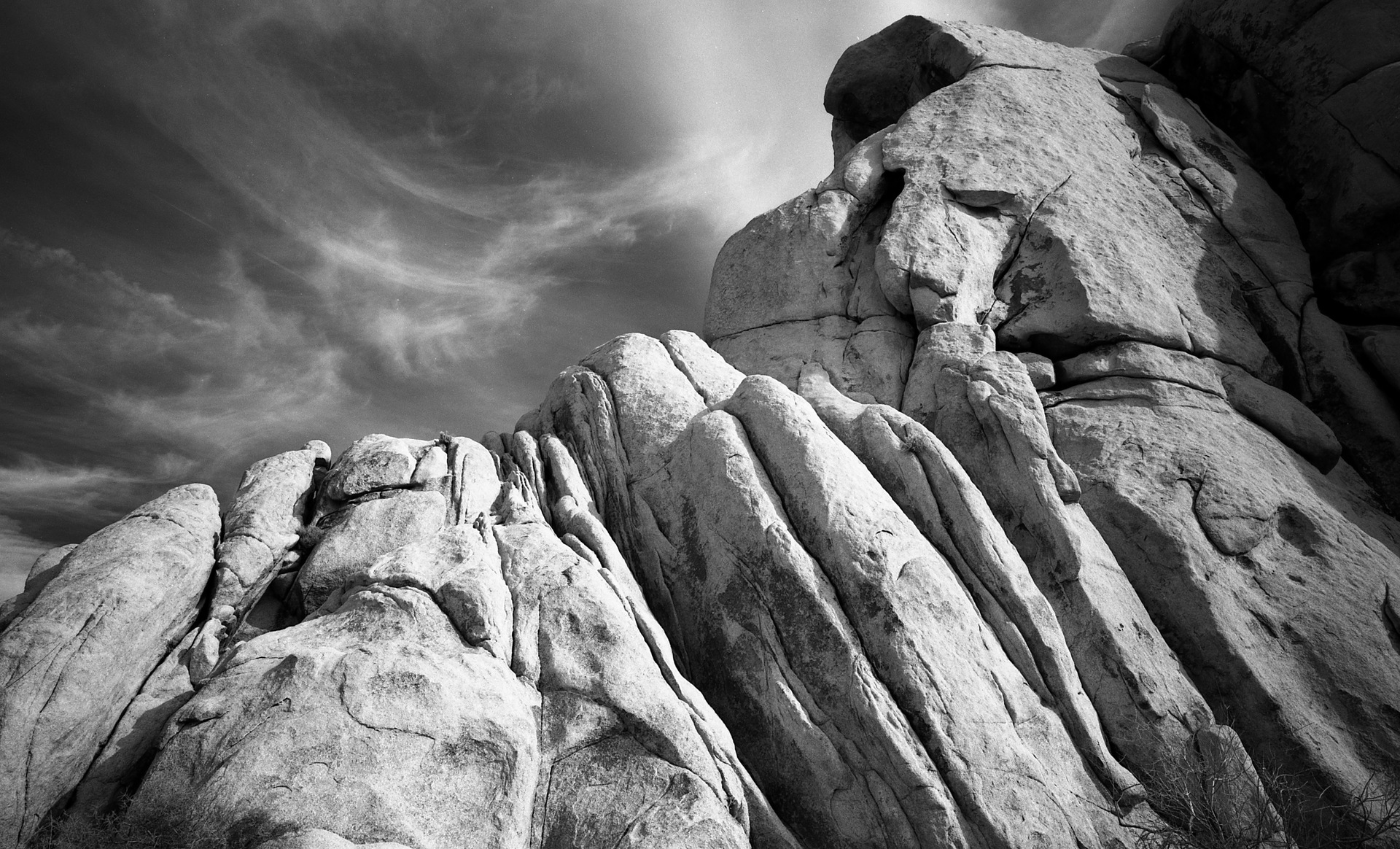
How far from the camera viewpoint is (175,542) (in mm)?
12727

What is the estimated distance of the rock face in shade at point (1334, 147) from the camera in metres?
19.1

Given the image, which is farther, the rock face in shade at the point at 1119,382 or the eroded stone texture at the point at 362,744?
the rock face in shade at the point at 1119,382

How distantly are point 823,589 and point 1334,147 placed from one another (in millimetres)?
20828

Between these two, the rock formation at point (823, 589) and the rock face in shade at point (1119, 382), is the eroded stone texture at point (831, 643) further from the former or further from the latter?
the rock face in shade at point (1119, 382)

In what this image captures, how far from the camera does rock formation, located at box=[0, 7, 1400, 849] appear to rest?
10.1 meters

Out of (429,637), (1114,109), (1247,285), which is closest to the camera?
(429,637)

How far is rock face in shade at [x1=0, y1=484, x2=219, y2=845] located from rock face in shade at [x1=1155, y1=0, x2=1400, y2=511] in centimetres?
2268

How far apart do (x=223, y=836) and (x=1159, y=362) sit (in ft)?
59.8

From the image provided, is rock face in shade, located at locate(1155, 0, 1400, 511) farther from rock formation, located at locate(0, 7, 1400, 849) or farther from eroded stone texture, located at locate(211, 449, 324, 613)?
eroded stone texture, located at locate(211, 449, 324, 613)

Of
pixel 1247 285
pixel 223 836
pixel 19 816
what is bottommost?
pixel 223 836

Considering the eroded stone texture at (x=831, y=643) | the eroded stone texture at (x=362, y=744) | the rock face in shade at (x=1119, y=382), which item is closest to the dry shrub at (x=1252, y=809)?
the rock face in shade at (x=1119, y=382)

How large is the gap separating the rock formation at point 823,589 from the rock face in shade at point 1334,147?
0.69 feet

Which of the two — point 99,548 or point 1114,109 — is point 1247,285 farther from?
point 99,548

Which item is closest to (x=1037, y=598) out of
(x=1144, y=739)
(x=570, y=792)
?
(x=1144, y=739)
